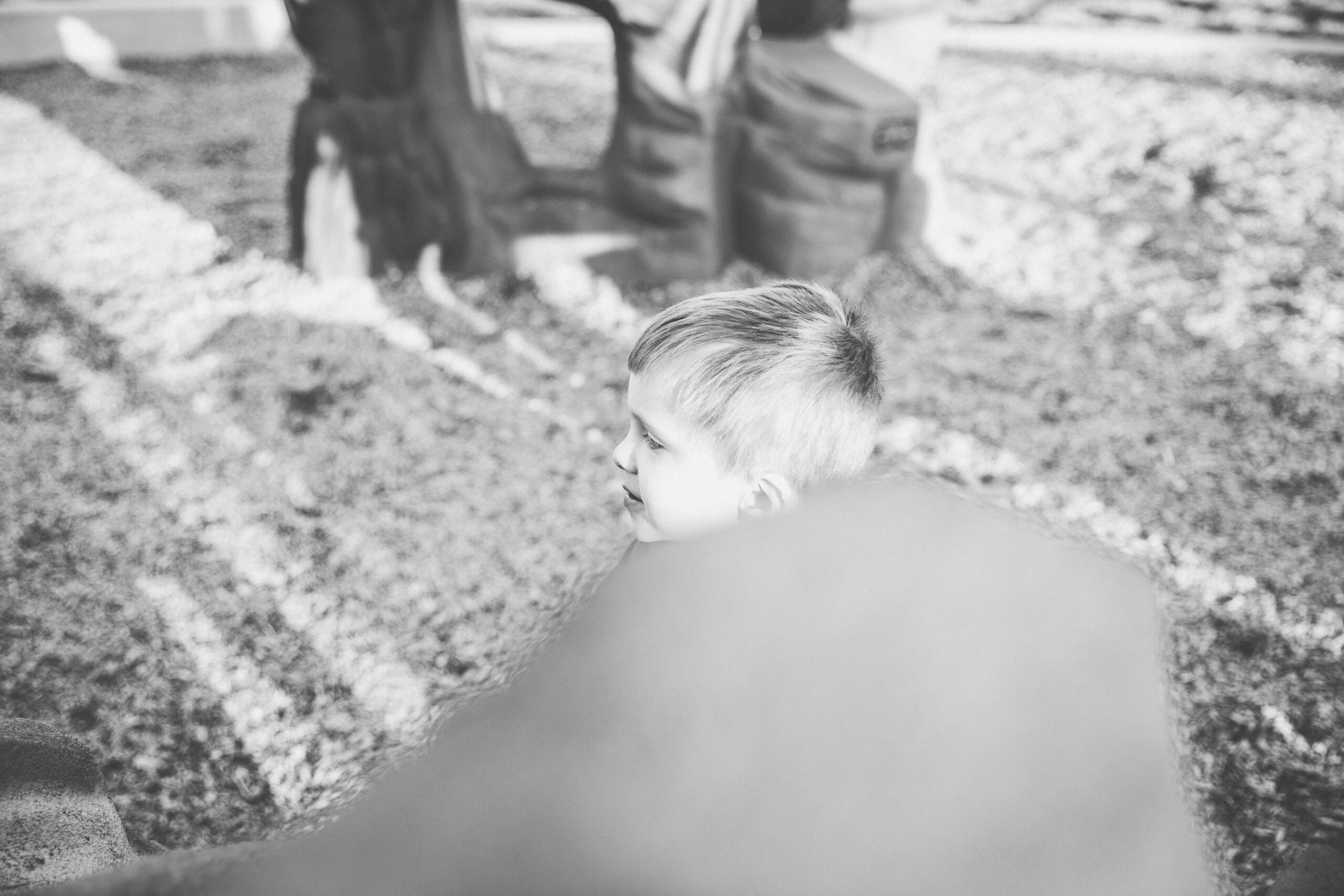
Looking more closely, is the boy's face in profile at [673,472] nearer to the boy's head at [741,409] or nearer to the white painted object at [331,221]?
the boy's head at [741,409]

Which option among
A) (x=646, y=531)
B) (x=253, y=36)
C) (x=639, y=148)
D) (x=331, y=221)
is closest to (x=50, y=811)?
(x=646, y=531)

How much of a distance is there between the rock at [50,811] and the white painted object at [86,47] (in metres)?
6.93

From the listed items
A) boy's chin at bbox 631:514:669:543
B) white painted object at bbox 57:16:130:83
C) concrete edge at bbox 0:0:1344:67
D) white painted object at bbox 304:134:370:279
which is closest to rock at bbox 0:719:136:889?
boy's chin at bbox 631:514:669:543

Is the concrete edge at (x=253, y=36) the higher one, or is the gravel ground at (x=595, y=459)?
the concrete edge at (x=253, y=36)

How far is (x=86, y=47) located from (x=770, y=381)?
7.74m

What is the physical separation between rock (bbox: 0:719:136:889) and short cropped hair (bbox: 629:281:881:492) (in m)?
0.99

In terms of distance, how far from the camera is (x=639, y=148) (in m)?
3.50

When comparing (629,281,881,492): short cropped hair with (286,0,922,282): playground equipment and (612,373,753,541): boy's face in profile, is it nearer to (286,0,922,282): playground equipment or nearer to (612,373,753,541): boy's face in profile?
(612,373,753,541): boy's face in profile

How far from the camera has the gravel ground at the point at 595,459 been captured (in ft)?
6.47

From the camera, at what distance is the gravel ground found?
1.97 meters

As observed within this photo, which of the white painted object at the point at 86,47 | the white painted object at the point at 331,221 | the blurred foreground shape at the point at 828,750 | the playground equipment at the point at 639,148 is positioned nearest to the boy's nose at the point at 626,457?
the blurred foreground shape at the point at 828,750

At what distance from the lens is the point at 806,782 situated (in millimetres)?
921

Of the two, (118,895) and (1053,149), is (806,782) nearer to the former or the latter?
(118,895)

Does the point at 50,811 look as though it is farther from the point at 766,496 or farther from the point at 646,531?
the point at 766,496
